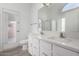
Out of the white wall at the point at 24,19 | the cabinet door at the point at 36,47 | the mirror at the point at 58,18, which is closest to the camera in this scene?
the mirror at the point at 58,18

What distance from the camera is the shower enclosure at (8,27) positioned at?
183 cm

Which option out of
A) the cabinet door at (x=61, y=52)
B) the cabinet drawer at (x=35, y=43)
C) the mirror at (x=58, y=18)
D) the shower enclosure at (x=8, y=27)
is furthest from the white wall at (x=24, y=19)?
the cabinet door at (x=61, y=52)

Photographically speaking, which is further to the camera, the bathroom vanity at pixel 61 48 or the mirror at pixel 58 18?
the mirror at pixel 58 18

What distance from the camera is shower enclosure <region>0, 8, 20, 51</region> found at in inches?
72.1

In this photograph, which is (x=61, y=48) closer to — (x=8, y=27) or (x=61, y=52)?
(x=61, y=52)

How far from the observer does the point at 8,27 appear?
6.07 feet

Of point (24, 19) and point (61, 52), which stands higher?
point (24, 19)


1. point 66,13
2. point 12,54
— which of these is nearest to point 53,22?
point 66,13

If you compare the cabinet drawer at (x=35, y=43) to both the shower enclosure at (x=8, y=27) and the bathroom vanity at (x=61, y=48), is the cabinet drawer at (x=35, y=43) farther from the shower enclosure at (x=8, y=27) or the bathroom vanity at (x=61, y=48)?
the shower enclosure at (x=8, y=27)

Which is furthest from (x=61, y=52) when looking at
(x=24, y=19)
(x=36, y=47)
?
(x=24, y=19)

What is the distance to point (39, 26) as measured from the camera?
7.84 ft

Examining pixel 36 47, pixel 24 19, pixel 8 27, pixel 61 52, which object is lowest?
pixel 36 47

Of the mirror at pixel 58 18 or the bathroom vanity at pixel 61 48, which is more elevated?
the mirror at pixel 58 18

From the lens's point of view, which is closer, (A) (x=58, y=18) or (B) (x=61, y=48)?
(B) (x=61, y=48)
